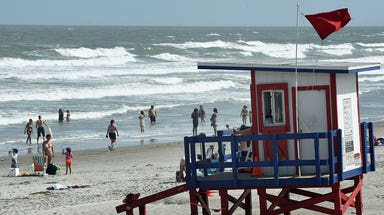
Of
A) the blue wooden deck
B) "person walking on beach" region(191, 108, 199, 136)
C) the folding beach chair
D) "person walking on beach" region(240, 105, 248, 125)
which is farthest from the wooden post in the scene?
"person walking on beach" region(240, 105, 248, 125)

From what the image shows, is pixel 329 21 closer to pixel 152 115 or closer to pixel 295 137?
pixel 295 137

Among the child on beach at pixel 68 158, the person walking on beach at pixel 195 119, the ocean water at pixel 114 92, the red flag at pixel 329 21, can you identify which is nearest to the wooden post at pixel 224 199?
the red flag at pixel 329 21

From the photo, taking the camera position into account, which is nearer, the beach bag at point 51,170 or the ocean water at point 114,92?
the beach bag at point 51,170

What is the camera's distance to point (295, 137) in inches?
568

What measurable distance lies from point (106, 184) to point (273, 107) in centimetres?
1009

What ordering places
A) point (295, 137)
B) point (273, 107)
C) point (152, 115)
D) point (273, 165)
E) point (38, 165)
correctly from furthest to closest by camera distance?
point (152, 115) < point (38, 165) < point (273, 107) < point (273, 165) < point (295, 137)

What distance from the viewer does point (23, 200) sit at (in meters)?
22.2

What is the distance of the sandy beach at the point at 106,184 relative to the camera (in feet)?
67.1

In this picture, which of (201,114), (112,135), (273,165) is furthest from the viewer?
(201,114)

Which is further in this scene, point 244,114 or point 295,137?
point 244,114

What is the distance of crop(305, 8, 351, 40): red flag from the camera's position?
15.0m

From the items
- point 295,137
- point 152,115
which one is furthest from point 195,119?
point 295,137

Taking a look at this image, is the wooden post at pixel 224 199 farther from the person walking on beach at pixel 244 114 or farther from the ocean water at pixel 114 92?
the person walking on beach at pixel 244 114

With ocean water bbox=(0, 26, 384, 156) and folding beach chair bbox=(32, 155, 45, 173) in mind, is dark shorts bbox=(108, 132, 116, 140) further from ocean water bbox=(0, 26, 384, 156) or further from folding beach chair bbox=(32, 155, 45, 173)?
folding beach chair bbox=(32, 155, 45, 173)
